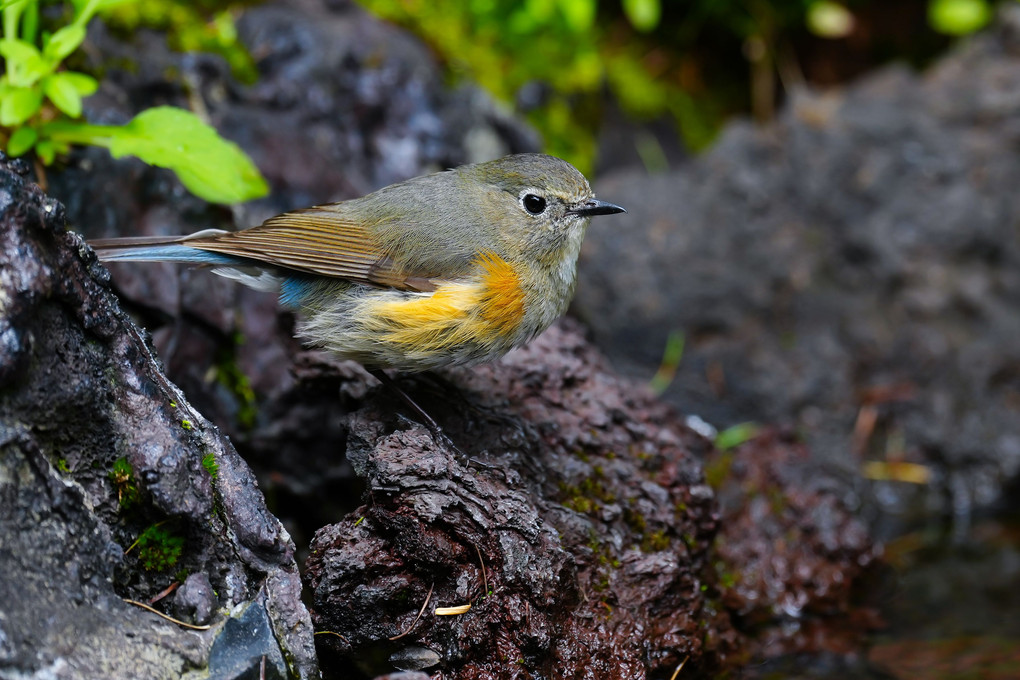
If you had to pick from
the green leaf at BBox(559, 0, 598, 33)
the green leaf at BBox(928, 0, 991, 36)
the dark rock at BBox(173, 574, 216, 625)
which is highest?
the green leaf at BBox(559, 0, 598, 33)

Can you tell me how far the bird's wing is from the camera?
3.73 meters

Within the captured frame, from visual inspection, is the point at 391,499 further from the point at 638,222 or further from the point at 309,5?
the point at 309,5

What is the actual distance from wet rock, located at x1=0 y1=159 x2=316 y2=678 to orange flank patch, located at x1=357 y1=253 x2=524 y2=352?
32.0 inches

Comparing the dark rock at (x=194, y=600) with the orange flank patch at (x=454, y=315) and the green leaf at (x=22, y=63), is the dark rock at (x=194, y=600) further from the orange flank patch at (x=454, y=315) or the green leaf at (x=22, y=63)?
the green leaf at (x=22, y=63)

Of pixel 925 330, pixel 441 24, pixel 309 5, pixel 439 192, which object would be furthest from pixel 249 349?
pixel 925 330

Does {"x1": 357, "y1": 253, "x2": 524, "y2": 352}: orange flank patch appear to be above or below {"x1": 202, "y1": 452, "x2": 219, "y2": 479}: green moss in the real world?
above

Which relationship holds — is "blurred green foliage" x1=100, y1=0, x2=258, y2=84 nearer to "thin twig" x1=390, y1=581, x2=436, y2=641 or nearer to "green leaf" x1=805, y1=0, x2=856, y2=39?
"thin twig" x1=390, y1=581, x2=436, y2=641

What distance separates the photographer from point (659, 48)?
808 cm

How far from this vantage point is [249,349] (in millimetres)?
4801

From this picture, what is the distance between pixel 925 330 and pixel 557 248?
335 centimetres

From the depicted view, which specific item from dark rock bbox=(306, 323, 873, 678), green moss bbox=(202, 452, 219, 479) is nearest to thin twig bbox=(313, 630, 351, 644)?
dark rock bbox=(306, 323, 873, 678)

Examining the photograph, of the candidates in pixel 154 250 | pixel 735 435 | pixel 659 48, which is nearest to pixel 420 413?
pixel 154 250

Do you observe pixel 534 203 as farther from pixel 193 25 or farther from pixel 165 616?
pixel 193 25

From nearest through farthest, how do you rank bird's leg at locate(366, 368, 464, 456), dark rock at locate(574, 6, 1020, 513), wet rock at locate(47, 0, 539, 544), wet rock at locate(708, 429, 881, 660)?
1. bird's leg at locate(366, 368, 464, 456)
2. wet rock at locate(708, 429, 881, 660)
3. wet rock at locate(47, 0, 539, 544)
4. dark rock at locate(574, 6, 1020, 513)
